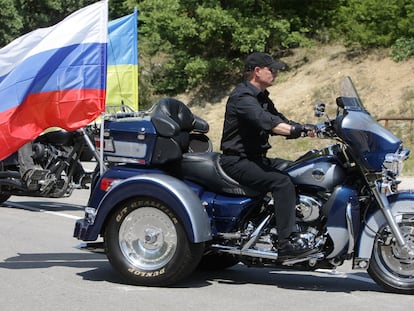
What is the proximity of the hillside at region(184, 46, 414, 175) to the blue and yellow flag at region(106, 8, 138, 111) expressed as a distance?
31.1 feet

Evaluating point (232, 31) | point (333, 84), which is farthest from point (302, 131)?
point (232, 31)

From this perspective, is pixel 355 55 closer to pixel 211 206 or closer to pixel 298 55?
pixel 298 55

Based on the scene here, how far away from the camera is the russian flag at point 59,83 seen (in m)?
7.33

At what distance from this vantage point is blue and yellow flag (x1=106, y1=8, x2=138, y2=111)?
1385 cm

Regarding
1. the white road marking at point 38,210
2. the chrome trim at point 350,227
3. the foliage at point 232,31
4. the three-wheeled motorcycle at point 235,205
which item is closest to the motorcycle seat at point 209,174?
the three-wheeled motorcycle at point 235,205

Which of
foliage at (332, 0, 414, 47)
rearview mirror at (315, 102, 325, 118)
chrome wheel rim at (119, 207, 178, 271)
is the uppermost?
foliage at (332, 0, 414, 47)

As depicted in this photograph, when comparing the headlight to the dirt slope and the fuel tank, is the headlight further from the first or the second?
the dirt slope

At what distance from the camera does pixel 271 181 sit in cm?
653

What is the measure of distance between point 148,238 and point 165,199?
416 mm

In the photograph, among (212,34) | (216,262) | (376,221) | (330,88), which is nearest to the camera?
(376,221)

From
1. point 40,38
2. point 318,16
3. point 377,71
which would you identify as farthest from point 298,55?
point 40,38

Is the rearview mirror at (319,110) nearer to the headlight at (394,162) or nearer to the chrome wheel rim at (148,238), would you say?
the headlight at (394,162)

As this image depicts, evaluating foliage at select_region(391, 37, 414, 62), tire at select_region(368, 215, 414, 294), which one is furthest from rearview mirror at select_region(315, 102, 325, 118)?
foliage at select_region(391, 37, 414, 62)

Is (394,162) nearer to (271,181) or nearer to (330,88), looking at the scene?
(271,181)
